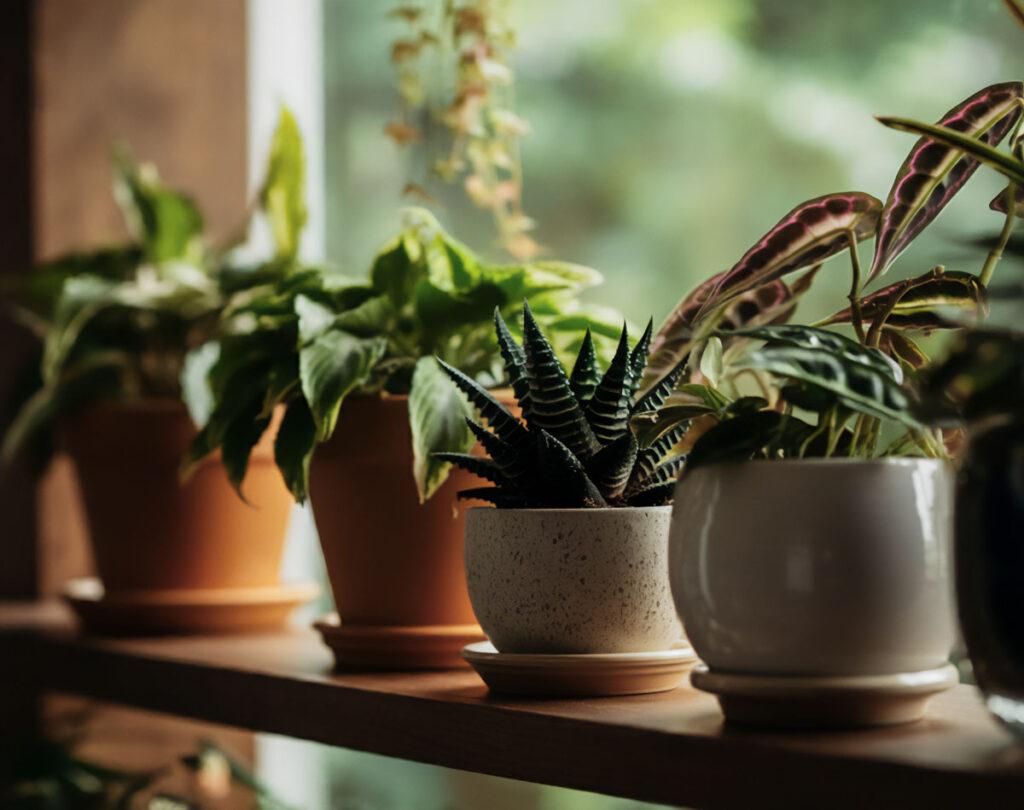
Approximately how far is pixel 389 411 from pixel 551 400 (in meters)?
0.23

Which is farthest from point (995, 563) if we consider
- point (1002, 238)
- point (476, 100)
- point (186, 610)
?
point (186, 610)

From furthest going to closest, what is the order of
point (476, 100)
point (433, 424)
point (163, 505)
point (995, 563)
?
point (163, 505)
point (476, 100)
point (433, 424)
point (995, 563)

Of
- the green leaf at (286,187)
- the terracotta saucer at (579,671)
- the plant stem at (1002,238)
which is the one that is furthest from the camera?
the green leaf at (286,187)

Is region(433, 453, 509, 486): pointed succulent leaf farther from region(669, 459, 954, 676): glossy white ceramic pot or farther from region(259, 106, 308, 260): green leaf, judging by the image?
region(259, 106, 308, 260): green leaf

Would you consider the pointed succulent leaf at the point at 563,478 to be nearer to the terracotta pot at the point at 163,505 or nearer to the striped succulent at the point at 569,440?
the striped succulent at the point at 569,440

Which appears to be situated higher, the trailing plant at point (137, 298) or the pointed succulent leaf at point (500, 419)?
the trailing plant at point (137, 298)

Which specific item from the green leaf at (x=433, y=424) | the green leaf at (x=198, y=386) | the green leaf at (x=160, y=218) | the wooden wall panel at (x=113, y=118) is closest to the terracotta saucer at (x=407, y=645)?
the green leaf at (x=433, y=424)

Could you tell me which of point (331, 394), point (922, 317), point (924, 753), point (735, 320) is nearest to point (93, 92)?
point (331, 394)

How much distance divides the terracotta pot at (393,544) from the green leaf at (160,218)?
23.1 inches

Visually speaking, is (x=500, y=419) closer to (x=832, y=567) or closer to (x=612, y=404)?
(x=612, y=404)

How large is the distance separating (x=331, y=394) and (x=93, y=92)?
1094 millimetres

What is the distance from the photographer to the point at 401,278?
1.01 meters

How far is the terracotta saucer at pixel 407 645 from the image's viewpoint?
Answer: 94 cm

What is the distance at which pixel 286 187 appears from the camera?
1.37 m
